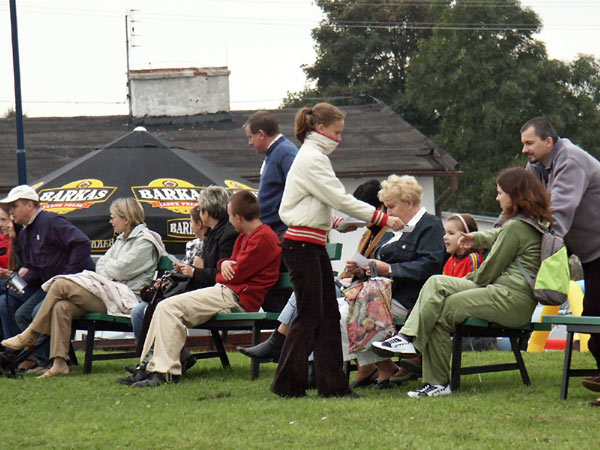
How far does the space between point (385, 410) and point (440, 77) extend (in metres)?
34.6

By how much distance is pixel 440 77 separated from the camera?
39.8 meters

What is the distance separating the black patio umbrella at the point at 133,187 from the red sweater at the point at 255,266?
4.22 metres

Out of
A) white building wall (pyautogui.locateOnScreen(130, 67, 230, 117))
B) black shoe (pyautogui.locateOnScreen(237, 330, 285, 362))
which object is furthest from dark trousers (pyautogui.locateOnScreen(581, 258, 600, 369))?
white building wall (pyautogui.locateOnScreen(130, 67, 230, 117))

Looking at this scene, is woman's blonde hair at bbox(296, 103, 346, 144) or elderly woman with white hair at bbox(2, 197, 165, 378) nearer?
woman's blonde hair at bbox(296, 103, 346, 144)

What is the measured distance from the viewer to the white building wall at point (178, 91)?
22547 millimetres

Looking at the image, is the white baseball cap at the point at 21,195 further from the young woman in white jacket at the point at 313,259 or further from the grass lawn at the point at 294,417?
the young woman in white jacket at the point at 313,259

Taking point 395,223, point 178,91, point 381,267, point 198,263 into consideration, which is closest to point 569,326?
point 395,223

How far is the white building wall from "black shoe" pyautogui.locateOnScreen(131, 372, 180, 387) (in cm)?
1479

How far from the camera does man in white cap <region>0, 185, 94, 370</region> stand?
9805 millimetres

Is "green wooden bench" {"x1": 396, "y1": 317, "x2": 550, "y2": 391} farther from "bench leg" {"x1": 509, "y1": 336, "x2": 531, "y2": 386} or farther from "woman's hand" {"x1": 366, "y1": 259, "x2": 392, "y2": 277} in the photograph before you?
"woman's hand" {"x1": 366, "y1": 259, "x2": 392, "y2": 277}

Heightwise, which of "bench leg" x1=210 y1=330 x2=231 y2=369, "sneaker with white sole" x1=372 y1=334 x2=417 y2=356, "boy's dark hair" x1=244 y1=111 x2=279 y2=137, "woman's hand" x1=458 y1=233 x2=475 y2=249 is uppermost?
"boy's dark hair" x1=244 y1=111 x2=279 y2=137

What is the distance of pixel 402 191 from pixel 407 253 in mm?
455

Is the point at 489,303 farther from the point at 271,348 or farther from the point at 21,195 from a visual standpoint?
the point at 21,195

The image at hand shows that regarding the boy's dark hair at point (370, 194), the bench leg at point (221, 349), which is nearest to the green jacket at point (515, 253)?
the boy's dark hair at point (370, 194)
